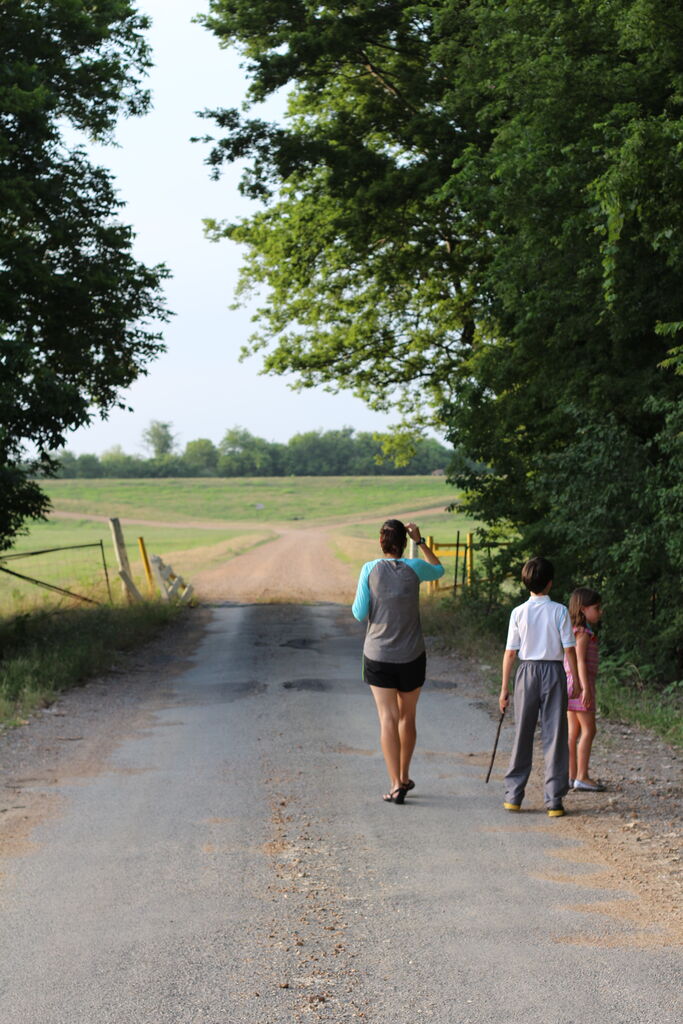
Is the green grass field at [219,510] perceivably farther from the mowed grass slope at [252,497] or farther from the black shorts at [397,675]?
the black shorts at [397,675]

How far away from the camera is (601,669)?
1425 cm

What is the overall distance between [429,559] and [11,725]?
5.85m

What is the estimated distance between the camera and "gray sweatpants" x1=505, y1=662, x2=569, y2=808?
817 centimetres

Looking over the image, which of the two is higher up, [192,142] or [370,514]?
[192,142]

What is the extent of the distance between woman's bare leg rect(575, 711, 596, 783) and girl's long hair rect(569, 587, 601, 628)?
0.73 metres

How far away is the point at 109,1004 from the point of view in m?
4.62

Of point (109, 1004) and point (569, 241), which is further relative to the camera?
point (569, 241)

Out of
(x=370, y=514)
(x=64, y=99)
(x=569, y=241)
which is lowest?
(x=370, y=514)

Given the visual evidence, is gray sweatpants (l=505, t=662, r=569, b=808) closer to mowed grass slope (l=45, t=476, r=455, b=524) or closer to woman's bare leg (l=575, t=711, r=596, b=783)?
woman's bare leg (l=575, t=711, r=596, b=783)

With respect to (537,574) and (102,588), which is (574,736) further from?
(102,588)

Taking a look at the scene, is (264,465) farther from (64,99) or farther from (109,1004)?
(109,1004)

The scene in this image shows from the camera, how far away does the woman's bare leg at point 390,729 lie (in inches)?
331

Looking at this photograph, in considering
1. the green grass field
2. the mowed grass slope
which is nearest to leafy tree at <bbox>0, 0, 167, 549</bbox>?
the green grass field

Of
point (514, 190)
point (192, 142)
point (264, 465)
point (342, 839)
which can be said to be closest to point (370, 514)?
point (264, 465)
